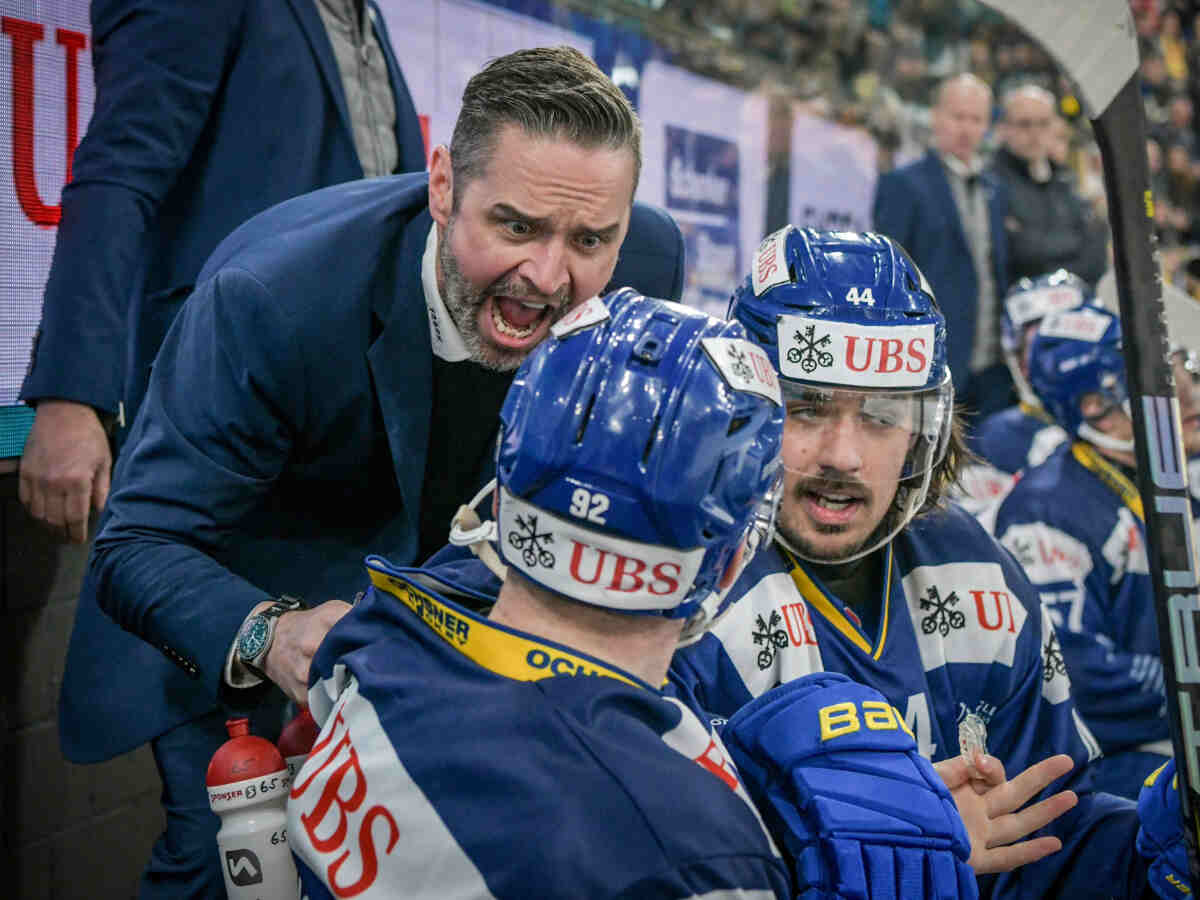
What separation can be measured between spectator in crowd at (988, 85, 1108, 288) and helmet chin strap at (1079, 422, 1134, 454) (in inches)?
87.6

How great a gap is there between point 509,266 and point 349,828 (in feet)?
3.37

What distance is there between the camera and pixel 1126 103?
1286 millimetres

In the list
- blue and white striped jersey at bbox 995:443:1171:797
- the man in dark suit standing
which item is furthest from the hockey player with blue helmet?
the man in dark suit standing

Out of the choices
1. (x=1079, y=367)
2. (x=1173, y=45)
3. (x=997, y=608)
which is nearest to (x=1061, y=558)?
(x=1079, y=367)

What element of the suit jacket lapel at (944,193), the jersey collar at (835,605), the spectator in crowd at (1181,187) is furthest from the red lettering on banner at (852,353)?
the spectator in crowd at (1181,187)

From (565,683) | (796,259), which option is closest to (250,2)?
(796,259)

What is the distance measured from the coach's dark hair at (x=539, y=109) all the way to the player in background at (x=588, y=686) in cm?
76

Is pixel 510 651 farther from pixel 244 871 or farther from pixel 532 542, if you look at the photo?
pixel 244 871

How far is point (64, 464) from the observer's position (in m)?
Result: 2.12

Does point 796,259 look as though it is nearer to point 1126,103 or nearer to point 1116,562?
point 1126,103

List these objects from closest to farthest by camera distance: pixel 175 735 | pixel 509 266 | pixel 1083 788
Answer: pixel 1083 788 → pixel 509 266 → pixel 175 735

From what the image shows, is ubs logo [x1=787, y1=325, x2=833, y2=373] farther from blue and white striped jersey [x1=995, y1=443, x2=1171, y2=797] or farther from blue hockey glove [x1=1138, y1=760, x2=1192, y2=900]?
blue and white striped jersey [x1=995, y1=443, x2=1171, y2=797]

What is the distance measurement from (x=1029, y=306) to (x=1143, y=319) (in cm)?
329

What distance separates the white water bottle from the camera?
1425 mm
